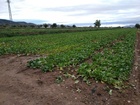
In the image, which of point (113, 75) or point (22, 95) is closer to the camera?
point (22, 95)

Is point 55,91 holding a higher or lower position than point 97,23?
higher

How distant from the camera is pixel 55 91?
5945mm

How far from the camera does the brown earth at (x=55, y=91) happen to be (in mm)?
5479

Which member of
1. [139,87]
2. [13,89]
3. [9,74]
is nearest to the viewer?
[13,89]

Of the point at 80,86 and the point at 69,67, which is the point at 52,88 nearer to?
the point at 80,86

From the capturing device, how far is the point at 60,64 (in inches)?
326

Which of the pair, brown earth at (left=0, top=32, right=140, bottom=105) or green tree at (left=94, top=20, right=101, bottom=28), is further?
green tree at (left=94, top=20, right=101, bottom=28)

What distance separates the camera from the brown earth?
5479 mm

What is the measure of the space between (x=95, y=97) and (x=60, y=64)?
2.79 m

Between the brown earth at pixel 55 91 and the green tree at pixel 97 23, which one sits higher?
the brown earth at pixel 55 91

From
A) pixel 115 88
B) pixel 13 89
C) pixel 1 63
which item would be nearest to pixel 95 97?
pixel 115 88

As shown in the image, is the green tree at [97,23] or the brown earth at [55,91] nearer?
the brown earth at [55,91]

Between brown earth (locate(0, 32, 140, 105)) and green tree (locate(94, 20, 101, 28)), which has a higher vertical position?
brown earth (locate(0, 32, 140, 105))

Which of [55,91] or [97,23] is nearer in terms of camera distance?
[55,91]
